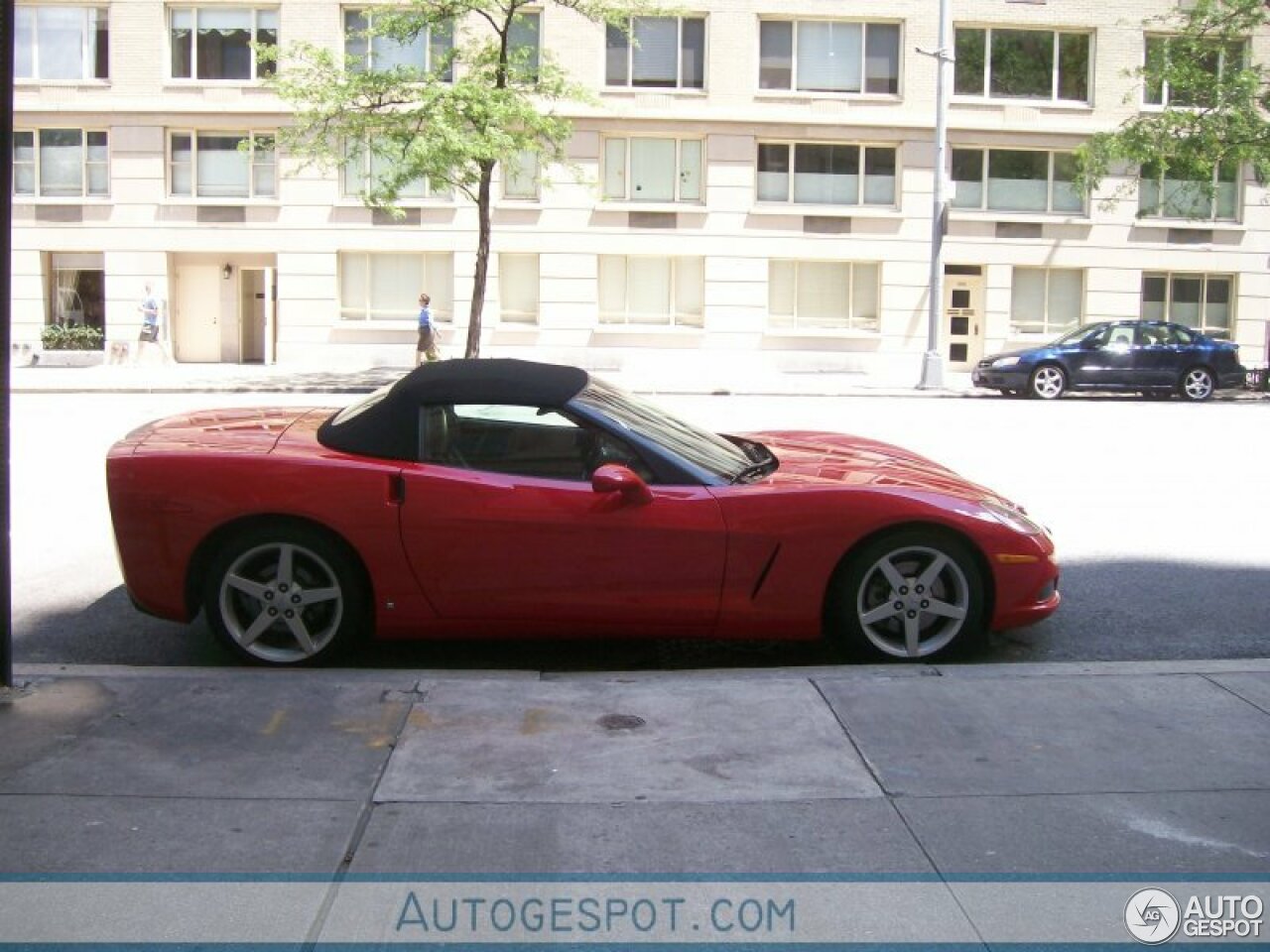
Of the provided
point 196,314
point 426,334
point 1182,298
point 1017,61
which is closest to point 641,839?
point 426,334

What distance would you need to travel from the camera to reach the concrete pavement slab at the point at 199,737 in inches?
173

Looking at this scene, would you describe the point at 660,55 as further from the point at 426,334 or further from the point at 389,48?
the point at 426,334

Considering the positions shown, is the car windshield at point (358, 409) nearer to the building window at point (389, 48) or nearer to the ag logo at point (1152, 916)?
the ag logo at point (1152, 916)

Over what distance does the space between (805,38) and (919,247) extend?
18.3 ft

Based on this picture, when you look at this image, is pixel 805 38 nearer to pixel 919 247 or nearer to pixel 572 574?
pixel 919 247

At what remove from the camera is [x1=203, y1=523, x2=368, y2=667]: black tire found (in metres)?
5.82

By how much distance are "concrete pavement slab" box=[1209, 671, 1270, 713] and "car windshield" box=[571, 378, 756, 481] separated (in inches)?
88.2

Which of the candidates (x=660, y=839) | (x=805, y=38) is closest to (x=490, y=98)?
(x=805, y=38)

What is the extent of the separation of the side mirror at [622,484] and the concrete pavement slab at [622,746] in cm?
79

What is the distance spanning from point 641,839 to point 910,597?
234cm

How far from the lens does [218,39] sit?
31.2 meters

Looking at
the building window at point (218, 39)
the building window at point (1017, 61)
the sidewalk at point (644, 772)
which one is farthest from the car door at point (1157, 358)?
the sidewalk at point (644, 772)

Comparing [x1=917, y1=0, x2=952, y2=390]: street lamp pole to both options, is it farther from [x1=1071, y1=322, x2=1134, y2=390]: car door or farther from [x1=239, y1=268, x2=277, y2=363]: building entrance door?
[x1=239, y1=268, x2=277, y2=363]: building entrance door

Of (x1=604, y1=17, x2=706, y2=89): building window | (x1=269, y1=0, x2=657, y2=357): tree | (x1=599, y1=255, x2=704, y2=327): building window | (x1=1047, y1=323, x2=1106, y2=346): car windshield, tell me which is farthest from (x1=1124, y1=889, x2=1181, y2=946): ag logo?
(x1=604, y1=17, x2=706, y2=89): building window
